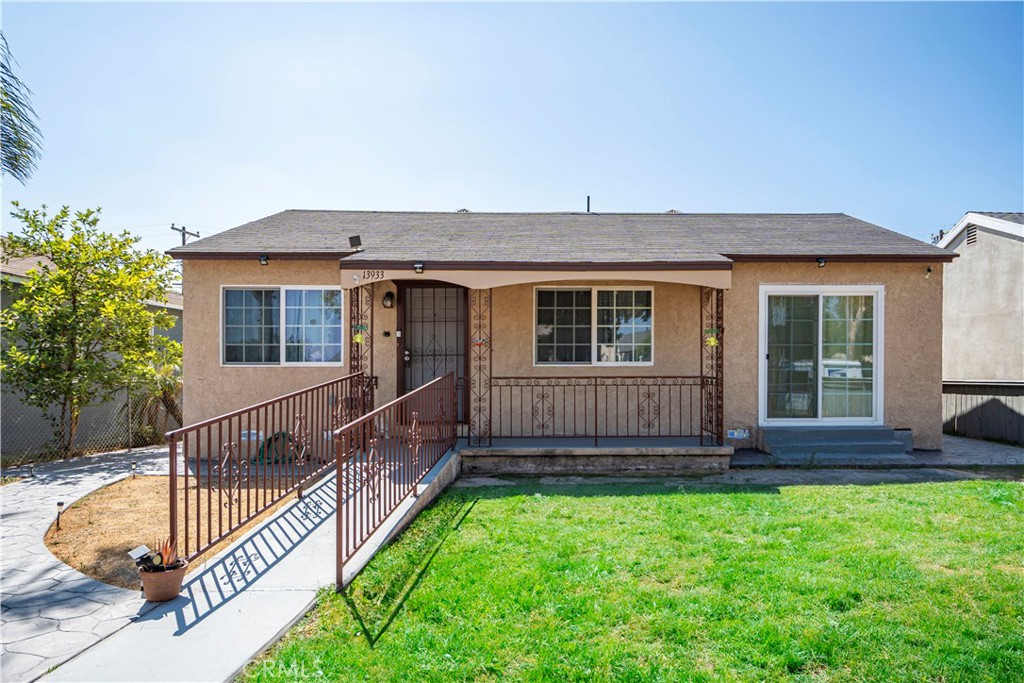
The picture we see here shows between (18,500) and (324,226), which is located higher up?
(324,226)

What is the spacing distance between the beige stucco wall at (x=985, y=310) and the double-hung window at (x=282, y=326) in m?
14.2

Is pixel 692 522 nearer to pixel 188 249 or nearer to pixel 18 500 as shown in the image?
pixel 18 500

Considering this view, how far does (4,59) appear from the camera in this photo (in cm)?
470

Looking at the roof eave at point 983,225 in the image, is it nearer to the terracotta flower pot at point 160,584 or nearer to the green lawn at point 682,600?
the green lawn at point 682,600

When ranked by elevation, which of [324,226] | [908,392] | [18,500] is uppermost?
[324,226]

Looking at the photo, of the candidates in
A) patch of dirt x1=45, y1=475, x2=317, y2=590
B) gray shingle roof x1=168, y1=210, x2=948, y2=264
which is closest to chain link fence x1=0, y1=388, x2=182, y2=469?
patch of dirt x1=45, y1=475, x2=317, y2=590

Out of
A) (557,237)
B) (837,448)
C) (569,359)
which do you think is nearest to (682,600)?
(569,359)

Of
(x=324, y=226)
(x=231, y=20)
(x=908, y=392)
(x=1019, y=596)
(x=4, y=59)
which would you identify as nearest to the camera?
(x=1019, y=596)

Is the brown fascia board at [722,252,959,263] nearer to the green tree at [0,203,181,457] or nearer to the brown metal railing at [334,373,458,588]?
the brown metal railing at [334,373,458,588]

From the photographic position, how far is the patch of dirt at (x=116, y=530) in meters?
4.25

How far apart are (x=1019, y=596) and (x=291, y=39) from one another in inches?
401

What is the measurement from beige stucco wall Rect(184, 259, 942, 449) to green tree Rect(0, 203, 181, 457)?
188 centimetres

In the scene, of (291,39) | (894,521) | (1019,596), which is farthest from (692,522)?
(291,39)

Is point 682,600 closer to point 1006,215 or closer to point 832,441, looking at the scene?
point 832,441
